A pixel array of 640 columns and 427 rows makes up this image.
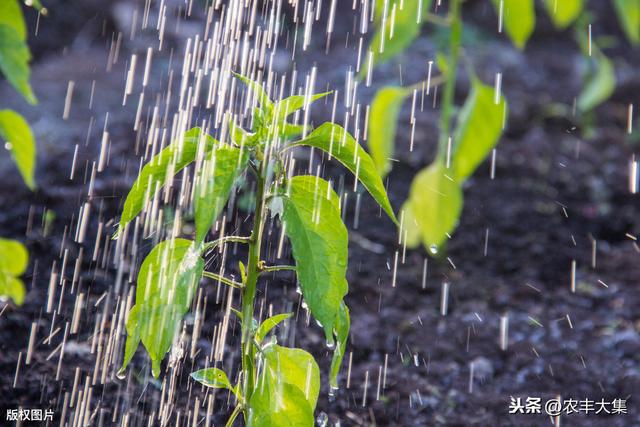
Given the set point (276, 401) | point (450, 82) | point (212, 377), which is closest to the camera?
point (450, 82)

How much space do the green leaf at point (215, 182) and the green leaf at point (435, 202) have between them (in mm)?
474

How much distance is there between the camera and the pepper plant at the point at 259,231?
884 mm

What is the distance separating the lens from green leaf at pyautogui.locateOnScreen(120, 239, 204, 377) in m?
0.88

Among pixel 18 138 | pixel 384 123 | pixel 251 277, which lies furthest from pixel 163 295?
pixel 384 123

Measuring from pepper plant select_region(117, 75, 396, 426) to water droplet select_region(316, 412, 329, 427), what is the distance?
625 millimetres

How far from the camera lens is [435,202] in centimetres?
36

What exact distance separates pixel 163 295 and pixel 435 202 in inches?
24.2

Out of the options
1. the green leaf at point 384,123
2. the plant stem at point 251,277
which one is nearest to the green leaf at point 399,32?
the green leaf at point 384,123

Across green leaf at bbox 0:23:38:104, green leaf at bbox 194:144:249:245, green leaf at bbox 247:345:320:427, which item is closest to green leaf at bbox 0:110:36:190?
green leaf at bbox 0:23:38:104

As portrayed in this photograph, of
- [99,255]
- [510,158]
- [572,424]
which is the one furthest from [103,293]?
[510,158]

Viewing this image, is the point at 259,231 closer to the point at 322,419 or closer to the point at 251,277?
the point at 251,277

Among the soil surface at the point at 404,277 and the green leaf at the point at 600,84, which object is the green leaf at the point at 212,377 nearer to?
the soil surface at the point at 404,277

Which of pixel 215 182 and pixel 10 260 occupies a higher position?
pixel 215 182

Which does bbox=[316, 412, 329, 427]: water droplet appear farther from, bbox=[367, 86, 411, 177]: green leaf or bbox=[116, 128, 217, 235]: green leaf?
bbox=[367, 86, 411, 177]: green leaf
